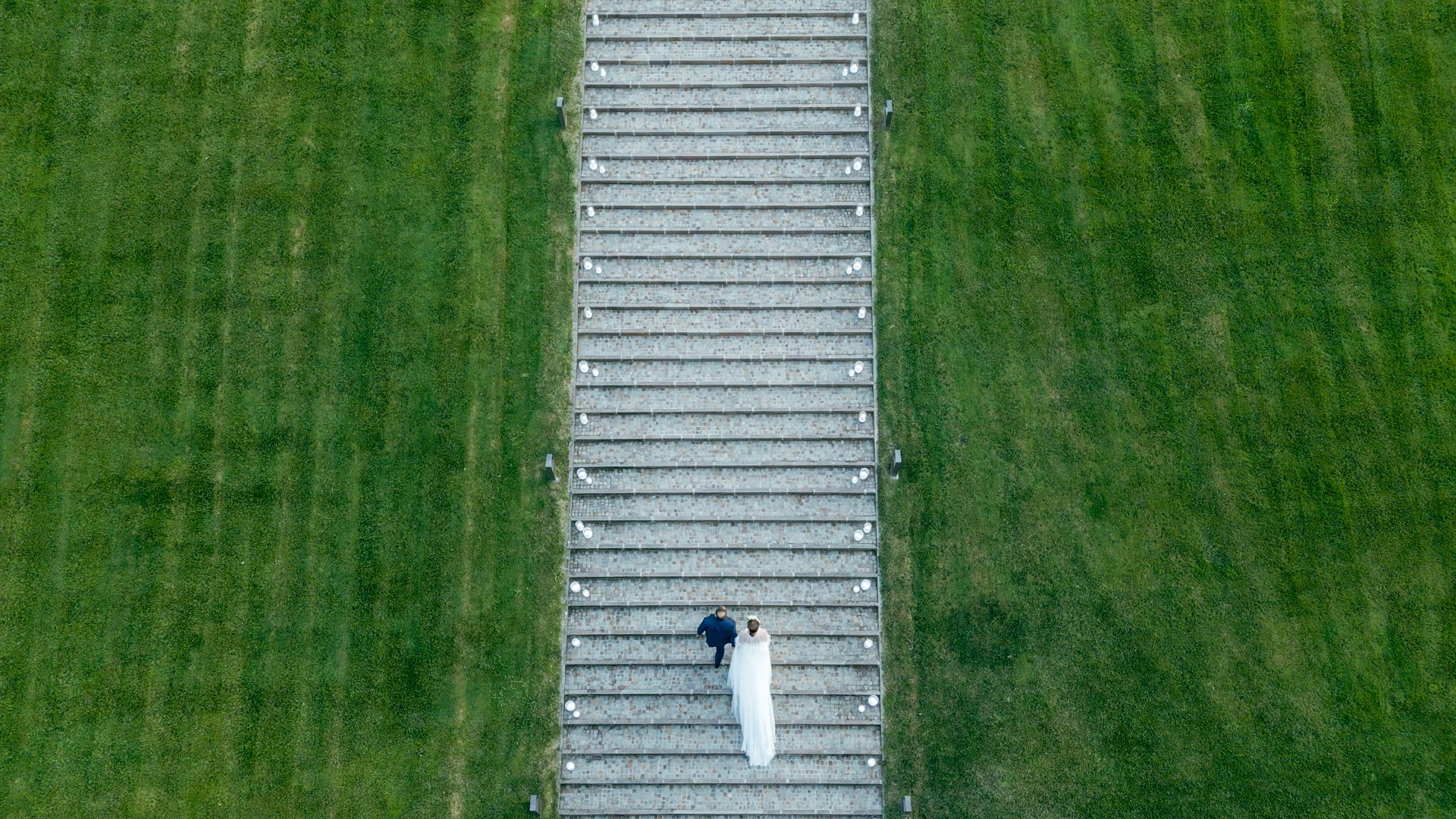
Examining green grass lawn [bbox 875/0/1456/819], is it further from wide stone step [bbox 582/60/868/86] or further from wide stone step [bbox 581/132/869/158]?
wide stone step [bbox 582/60/868/86]

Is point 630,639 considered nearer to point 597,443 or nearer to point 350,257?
point 597,443

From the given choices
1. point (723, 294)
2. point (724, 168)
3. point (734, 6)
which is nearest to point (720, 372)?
point (723, 294)

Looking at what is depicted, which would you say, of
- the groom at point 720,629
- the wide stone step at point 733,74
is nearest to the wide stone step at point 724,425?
the groom at point 720,629

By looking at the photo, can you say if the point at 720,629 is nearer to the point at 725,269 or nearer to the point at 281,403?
the point at 725,269

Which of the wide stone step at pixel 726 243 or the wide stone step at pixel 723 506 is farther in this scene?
the wide stone step at pixel 726 243

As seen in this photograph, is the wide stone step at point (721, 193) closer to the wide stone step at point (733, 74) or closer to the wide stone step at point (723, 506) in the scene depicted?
the wide stone step at point (733, 74)

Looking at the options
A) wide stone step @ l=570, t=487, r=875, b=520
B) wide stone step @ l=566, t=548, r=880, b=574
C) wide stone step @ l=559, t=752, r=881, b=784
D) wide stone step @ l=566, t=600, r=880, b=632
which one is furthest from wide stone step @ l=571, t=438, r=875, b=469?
wide stone step @ l=559, t=752, r=881, b=784
